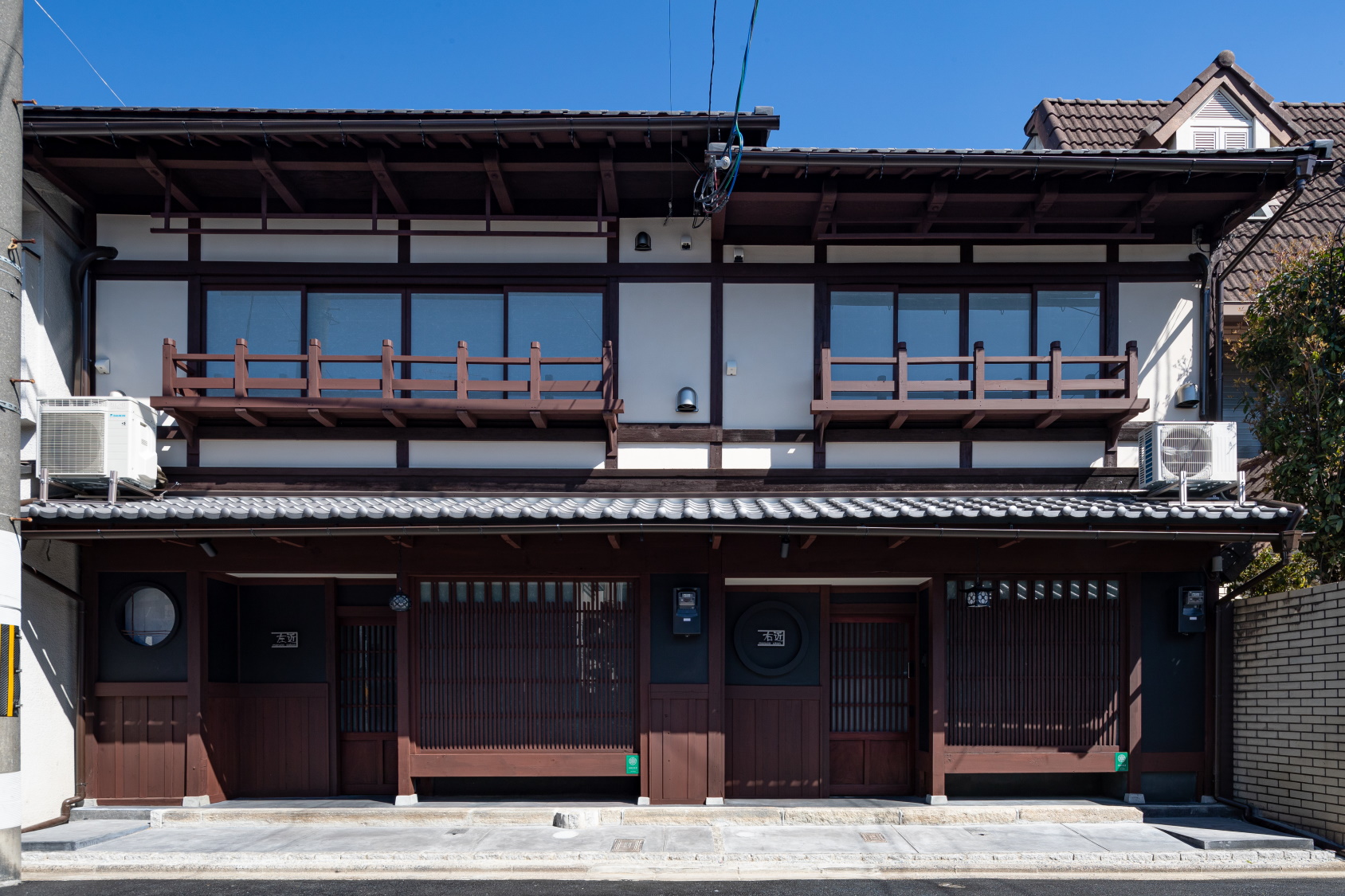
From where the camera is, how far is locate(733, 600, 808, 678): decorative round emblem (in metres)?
10.5

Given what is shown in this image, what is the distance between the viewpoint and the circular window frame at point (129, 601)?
10.0 metres

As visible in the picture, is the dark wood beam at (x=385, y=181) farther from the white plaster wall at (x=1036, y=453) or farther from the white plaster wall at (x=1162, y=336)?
the white plaster wall at (x=1162, y=336)

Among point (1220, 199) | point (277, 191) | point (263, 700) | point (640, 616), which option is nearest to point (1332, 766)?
point (1220, 199)

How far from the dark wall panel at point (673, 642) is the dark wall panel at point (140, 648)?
5486 mm

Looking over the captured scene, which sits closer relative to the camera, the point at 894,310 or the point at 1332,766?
the point at 1332,766

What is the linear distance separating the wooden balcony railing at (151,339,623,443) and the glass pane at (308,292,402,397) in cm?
50

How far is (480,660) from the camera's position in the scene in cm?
1020

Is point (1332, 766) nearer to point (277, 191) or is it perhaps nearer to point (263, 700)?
point (263, 700)

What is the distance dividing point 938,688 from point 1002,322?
4693 millimetres

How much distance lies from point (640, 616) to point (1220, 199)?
8.62m

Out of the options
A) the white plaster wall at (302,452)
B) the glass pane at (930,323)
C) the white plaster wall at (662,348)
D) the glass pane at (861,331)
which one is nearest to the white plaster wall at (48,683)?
the white plaster wall at (302,452)

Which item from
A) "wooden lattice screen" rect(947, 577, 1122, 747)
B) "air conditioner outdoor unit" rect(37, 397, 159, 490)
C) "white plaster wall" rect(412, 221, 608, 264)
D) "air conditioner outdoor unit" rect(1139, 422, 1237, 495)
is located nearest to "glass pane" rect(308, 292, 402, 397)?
"white plaster wall" rect(412, 221, 608, 264)

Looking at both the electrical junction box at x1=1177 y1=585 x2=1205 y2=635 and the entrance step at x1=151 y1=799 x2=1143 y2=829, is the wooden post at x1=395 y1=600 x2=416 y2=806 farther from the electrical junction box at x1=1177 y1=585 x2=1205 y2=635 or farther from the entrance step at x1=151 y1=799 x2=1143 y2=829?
the electrical junction box at x1=1177 y1=585 x2=1205 y2=635

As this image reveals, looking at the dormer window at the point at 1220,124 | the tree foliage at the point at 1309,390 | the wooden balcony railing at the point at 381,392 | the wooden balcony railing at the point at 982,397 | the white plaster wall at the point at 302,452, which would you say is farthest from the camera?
the dormer window at the point at 1220,124
